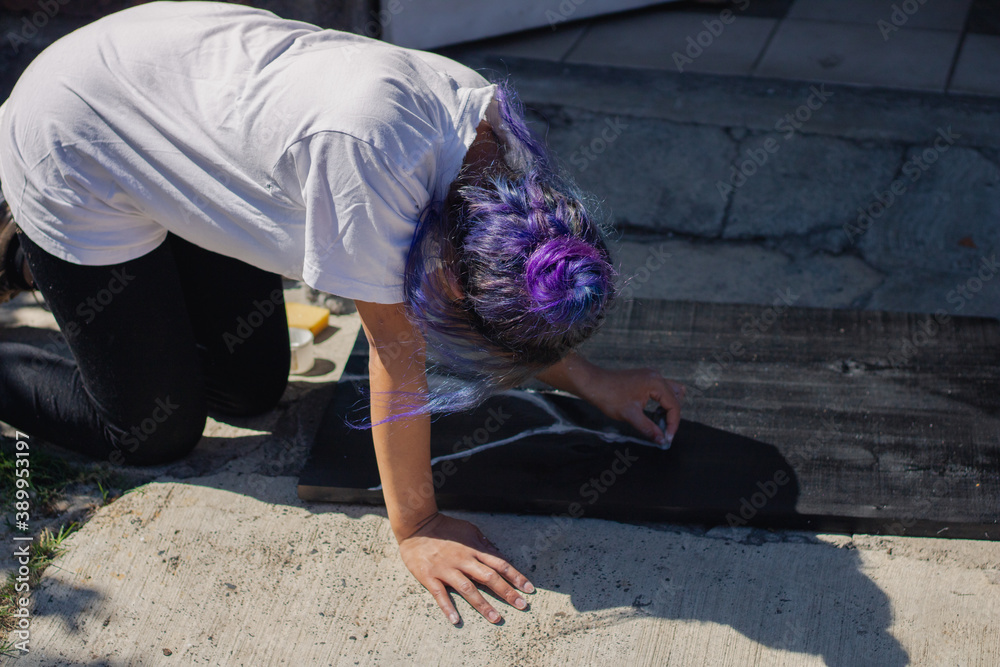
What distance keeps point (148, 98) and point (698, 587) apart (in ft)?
4.51

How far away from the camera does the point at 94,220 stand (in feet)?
5.37

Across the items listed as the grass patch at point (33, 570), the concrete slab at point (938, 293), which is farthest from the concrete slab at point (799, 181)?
the grass patch at point (33, 570)

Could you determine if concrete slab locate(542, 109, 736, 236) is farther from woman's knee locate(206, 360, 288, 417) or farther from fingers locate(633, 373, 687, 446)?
woman's knee locate(206, 360, 288, 417)

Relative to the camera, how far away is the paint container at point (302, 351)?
7.66 ft

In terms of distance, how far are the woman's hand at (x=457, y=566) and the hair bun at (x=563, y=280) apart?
630 mm

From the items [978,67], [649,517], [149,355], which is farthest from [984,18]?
[149,355]

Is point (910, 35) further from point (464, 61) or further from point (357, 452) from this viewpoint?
point (357, 452)

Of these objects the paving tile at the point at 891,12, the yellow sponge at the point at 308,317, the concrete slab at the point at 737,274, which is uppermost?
the paving tile at the point at 891,12
